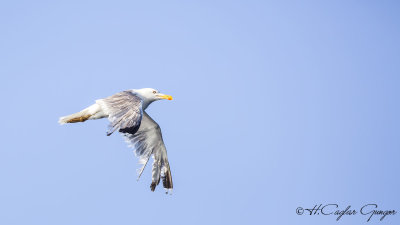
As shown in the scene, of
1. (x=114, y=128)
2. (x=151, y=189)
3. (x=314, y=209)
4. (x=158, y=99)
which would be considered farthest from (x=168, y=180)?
(x=114, y=128)

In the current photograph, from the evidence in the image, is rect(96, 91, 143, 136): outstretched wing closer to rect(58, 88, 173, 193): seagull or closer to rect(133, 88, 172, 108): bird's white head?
rect(58, 88, 173, 193): seagull

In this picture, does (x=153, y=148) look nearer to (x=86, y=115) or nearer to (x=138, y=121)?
(x=86, y=115)

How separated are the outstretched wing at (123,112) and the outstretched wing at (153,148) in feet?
10.2

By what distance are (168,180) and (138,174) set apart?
2.93 feet

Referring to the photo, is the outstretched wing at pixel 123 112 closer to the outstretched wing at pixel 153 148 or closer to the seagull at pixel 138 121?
the seagull at pixel 138 121

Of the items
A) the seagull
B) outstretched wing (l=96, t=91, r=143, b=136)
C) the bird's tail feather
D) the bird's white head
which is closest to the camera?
outstretched wing (l=96, t=91, r=143, b=136)

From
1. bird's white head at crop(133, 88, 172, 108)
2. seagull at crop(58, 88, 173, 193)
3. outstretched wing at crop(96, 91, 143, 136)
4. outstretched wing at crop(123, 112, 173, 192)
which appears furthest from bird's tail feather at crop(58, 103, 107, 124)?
outstretched wing at crop(123, 112, 173, 192)

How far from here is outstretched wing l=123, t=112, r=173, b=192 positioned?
17656 millimetres

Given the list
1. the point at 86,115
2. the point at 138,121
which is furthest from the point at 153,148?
the point at 138,121

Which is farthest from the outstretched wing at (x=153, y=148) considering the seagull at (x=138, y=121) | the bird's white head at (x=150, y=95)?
the bird's white head at (x=150, y=95)

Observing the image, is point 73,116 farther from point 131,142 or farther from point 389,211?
point 389,211

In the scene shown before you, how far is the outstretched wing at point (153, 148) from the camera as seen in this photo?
17656mm

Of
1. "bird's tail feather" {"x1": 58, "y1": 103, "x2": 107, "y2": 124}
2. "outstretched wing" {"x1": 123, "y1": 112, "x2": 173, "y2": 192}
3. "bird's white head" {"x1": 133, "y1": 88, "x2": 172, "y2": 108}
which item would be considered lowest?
"outstretched wing" {"x1": 123, "y1": 112, "x2": 173, "y2": 192}

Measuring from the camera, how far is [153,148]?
17938mm
